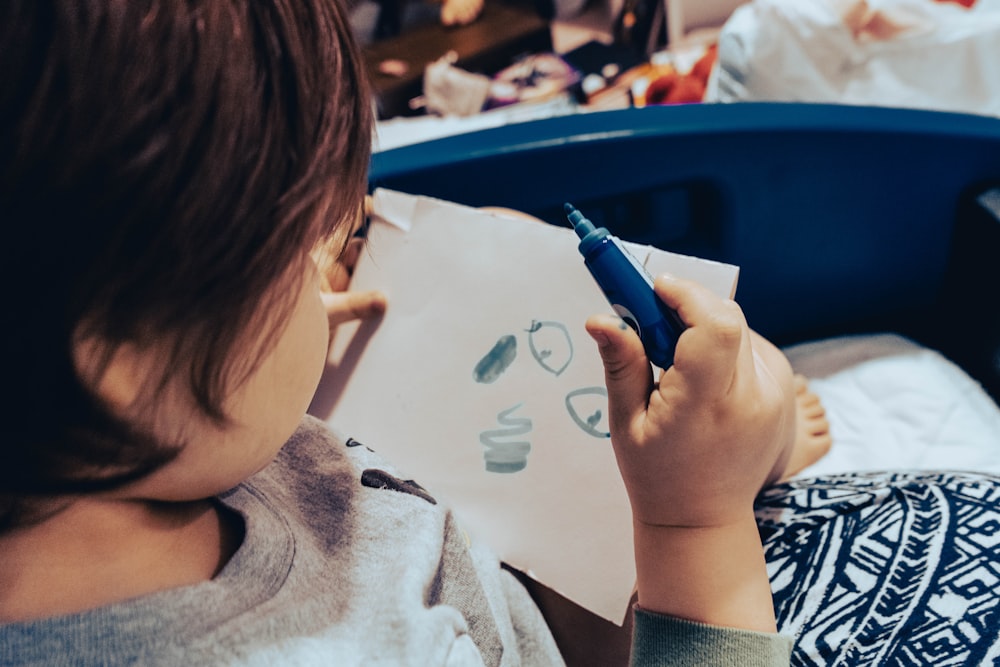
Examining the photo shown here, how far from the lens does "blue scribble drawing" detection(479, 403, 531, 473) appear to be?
50 cm

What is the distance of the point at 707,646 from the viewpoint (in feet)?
1.17

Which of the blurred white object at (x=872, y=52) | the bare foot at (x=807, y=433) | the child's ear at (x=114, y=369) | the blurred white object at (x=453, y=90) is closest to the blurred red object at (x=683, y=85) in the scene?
the blurred white object at (x=872, y=52)

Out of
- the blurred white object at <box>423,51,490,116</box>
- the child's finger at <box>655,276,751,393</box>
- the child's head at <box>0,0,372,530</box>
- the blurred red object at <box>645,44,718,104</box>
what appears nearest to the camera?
the child's head at <box>0,0,372,530</box>

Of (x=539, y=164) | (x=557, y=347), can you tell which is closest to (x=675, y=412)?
(x=557, y=347)

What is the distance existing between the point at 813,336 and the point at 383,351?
15.5 inches

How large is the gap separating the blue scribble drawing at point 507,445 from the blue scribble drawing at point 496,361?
26 mm

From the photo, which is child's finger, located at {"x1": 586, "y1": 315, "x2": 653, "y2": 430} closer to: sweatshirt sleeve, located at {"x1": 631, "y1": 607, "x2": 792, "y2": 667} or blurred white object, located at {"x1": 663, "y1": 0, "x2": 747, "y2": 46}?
sweatshirt sleeve, located at {"x1": 631, "y1": 607, "x2": 792, "y2": 667}

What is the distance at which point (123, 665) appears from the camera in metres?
0.27

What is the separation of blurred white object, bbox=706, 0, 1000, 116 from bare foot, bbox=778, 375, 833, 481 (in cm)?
29

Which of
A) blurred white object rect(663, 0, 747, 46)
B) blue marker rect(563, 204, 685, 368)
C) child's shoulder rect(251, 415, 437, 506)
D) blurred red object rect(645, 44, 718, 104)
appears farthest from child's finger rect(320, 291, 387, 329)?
blurred white object rect(663, 0, 747, 46)

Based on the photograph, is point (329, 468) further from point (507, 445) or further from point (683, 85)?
point (683, 85)

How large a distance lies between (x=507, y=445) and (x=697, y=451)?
0.19m

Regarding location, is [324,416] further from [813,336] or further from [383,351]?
[813,336]

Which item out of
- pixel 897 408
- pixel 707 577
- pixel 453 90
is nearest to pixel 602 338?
pixel 707 577
